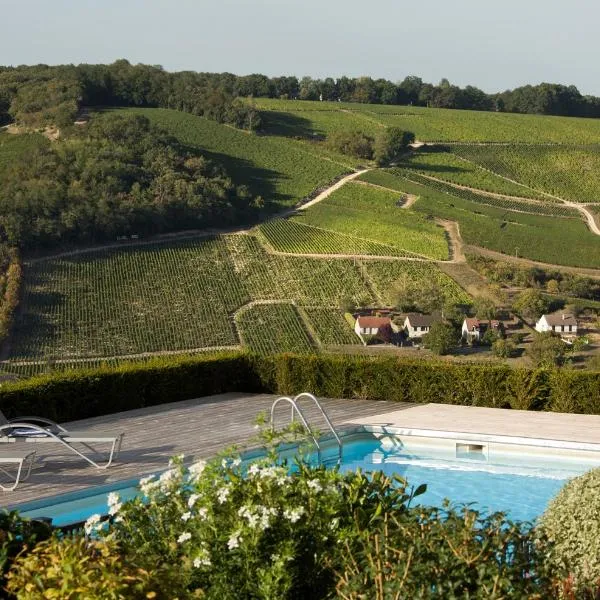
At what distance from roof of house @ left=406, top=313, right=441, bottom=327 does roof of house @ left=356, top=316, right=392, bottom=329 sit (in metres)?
0.91

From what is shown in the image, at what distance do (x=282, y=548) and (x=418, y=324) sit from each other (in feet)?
128

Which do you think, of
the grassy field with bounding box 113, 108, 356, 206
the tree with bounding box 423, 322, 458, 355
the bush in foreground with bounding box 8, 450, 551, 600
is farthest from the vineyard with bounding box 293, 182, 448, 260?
the bush in foreground with bounding box 8, 450, 551, 600

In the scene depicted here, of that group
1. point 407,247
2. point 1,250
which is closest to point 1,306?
point 1,250

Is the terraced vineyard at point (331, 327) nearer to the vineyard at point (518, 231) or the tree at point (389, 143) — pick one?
the vineyard at point (518, 231)

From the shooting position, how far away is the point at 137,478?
8.10 meters

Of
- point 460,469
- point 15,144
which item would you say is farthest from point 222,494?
point 15,144

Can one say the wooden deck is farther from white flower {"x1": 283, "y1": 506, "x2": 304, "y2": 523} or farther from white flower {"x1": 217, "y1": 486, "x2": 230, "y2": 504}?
white flower {"x1": 283, "y1": 506, "x2": 304, "y2": 523}

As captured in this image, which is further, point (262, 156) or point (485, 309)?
point (262, 156)

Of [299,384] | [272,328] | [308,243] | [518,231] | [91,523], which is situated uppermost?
[91,523]

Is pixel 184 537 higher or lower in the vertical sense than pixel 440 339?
higher

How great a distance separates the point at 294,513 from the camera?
4.08 m

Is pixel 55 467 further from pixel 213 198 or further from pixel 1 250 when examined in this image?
pixel 213 198

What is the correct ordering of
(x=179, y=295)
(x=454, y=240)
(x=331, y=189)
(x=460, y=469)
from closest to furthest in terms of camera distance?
1. (x=460, y=469)
2. (x=179, y=295)
3. (x=454, y=240)
4. (x=331, y=189)

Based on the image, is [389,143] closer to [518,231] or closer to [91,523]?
[518,231]
